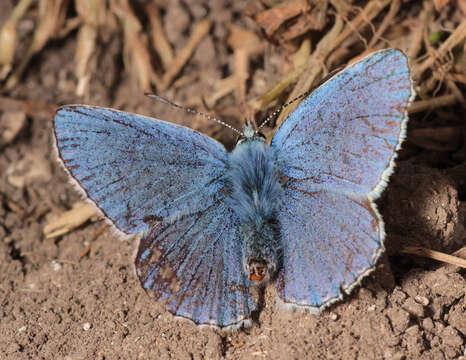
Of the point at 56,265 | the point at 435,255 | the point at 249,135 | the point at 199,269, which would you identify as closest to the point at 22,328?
the point at 56,265

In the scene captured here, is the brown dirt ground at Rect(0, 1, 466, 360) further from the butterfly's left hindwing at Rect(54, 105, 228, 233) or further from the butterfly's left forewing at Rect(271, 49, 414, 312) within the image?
the butterfly's left hindwing at Rect(54, 105, 228, 233)

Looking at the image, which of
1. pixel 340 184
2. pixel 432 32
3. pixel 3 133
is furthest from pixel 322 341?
pixel 3 133

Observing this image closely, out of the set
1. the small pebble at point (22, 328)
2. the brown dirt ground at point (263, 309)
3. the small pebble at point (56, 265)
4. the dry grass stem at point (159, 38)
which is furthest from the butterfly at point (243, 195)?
the dry grass stem at point (159, 38)

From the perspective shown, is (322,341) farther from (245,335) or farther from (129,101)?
Answer: (129,101)

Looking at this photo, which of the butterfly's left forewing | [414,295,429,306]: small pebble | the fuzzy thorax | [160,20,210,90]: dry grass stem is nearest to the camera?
the butterfly's left forewing

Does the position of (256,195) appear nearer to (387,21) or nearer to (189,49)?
(387,21)

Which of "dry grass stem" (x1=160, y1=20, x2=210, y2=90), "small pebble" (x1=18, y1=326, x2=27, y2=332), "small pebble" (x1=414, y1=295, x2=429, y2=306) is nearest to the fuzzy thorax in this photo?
"small pebble" (x1=414, y1=295, x2=429, y2=306)
